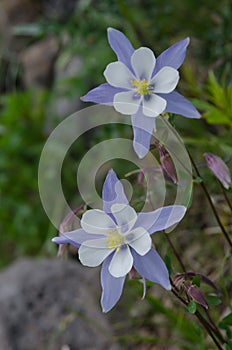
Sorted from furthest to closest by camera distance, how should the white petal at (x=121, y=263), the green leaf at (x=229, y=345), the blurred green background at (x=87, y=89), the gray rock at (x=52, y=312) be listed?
the blurred green background at (x=87, y=89)
the gray rock at (x=52, y=312)
the green leaf at (x=229, y=345)
the white petal at (x=121, y=263)

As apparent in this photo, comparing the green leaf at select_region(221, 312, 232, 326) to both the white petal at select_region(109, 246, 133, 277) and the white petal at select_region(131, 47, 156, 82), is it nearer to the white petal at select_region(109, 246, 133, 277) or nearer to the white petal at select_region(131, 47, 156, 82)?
the white petal at select_region(109, 246, 133, 277)

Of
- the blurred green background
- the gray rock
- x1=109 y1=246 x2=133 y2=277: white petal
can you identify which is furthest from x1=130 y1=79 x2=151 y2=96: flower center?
the gray rock

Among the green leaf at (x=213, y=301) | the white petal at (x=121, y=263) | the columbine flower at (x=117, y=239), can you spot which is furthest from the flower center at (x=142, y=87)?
the green leaf at (x=213, y=301)

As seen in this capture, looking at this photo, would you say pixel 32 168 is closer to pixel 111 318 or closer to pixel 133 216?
pixel 111 318

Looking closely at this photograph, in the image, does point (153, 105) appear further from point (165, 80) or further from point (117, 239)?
point (117, 239)

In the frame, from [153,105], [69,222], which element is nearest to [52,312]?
[69,222]

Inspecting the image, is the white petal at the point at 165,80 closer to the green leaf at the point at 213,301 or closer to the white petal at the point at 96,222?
the white petal at the point at 96,222
